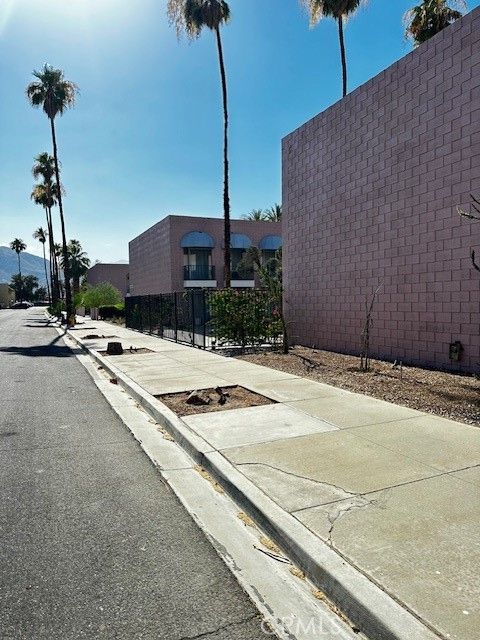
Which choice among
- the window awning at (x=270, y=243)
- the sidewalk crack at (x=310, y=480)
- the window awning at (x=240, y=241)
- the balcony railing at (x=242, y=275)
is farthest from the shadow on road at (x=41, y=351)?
the window awning at (x=270, y=243)

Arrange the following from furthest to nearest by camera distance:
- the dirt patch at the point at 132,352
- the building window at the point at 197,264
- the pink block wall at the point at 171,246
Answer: the building window at the point at 197,264
the pink block wall at the point at 171,246
the dirt patch at the point at 132,352

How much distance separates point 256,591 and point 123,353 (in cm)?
1254

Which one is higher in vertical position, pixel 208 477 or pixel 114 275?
pixel 114 275

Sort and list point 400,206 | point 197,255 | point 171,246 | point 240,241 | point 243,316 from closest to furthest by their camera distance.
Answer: point 400,206 → point 243,316 → point 171,246 → point 197,255 → point 240,241

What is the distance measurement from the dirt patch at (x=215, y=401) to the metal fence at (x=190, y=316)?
621cm

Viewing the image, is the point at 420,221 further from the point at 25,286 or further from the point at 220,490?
the point at 25,286

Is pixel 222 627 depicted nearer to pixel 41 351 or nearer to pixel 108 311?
pixel 41 351

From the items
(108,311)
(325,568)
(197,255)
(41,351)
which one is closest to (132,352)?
(41,351)

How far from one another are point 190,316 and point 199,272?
817 inches

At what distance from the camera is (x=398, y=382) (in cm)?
849

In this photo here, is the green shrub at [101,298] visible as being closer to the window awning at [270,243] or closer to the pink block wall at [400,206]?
the window awning at [270,243]

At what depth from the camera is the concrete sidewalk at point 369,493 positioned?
2.57 metres

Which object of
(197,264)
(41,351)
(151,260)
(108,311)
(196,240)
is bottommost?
(41,351)

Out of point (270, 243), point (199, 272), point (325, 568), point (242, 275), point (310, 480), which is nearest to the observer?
point (325, 568)
